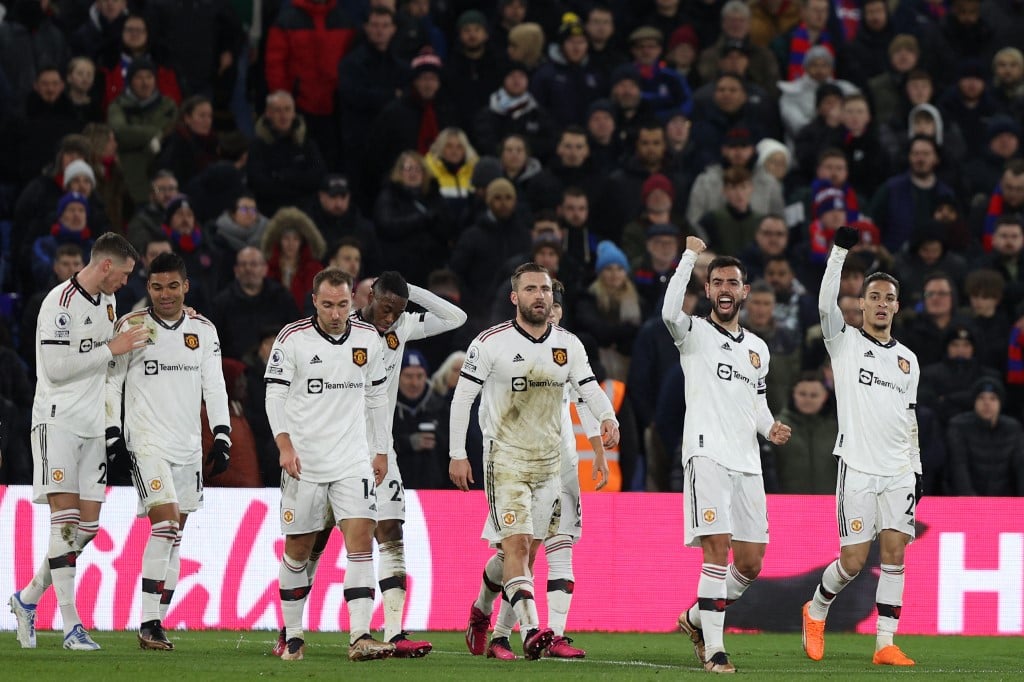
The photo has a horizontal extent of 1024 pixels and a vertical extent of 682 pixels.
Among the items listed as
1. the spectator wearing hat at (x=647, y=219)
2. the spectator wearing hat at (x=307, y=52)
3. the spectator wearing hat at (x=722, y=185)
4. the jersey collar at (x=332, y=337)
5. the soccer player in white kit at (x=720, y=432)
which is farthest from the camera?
the spectator wearing hat at (x=307, y=52)

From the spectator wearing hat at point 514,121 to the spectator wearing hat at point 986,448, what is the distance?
19.9 ft

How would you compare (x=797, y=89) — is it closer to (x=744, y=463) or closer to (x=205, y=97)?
(x=205, y=97)

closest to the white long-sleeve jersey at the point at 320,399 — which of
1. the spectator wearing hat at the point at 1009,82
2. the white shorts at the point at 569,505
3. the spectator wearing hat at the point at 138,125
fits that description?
the white shorts at the point at 569,505

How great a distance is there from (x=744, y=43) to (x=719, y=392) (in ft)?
34.9

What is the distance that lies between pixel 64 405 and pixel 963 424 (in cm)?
881

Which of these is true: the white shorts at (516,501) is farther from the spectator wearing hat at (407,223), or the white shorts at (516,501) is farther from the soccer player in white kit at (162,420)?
the spectator wearing hat at (407,223)

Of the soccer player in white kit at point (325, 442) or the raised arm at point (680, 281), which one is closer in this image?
the raised arm at point (680, 281)

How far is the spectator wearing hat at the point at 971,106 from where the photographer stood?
22.1 meters

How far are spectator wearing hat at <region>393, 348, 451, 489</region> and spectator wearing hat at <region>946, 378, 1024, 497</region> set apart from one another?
5004 mm

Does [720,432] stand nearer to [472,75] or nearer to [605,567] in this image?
[605,567]

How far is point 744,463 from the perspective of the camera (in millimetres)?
12125

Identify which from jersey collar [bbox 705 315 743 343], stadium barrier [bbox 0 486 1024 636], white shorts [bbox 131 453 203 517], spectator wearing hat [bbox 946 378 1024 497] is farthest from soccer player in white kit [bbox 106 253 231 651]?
spectator wearing hat [bbox 946 378 1024 497]

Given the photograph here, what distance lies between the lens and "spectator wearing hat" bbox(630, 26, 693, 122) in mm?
21312

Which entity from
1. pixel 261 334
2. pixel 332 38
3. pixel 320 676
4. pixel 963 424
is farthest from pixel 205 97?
pixel 320 676
